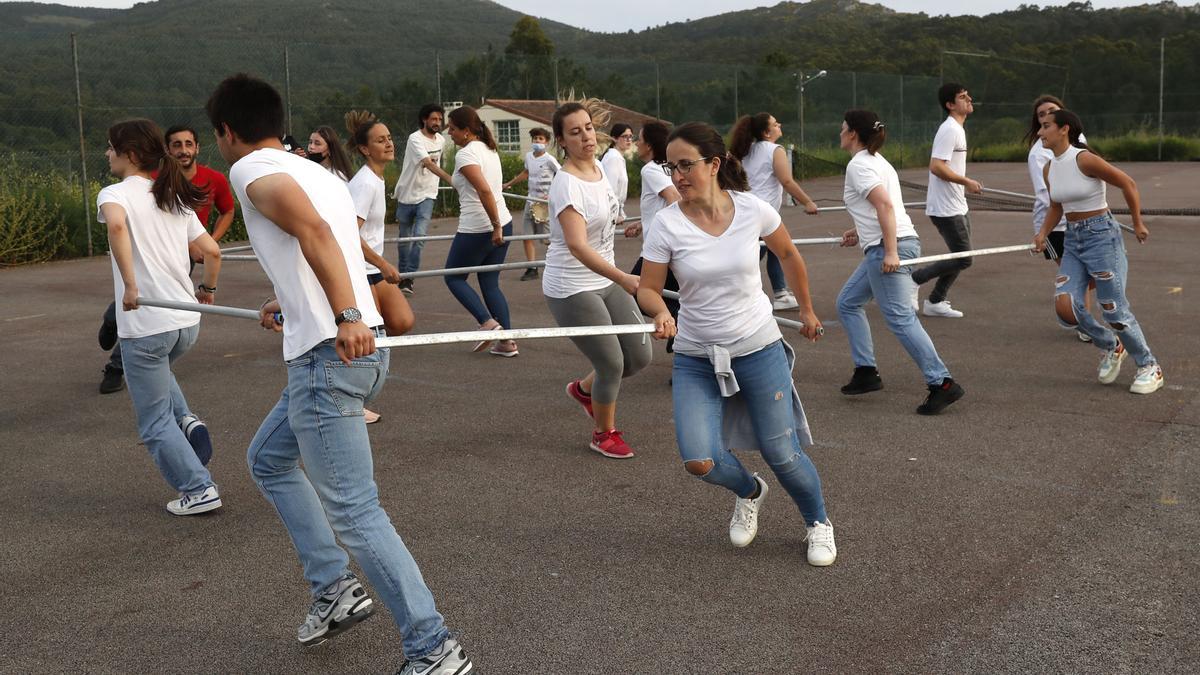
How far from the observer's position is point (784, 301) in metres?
10.9

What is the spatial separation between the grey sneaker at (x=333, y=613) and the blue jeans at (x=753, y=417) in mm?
1320

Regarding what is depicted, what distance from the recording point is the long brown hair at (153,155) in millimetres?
5457

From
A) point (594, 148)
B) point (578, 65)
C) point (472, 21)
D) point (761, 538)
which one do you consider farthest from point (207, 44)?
point (472, 21)

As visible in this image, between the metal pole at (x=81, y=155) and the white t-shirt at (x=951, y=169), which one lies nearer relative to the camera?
the white t-shirt at (x=951, y=169)

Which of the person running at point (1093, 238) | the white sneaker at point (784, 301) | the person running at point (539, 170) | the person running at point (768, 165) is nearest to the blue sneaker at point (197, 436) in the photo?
the person running at point (1093, 238)

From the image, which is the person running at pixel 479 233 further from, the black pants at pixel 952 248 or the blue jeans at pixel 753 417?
the blue jeans at pixel 753 417

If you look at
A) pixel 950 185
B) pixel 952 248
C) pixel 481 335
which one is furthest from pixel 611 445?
pixel 952 248

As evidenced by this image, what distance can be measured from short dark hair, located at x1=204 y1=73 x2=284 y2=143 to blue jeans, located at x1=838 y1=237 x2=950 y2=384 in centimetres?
435

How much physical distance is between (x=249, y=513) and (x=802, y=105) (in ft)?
99.8

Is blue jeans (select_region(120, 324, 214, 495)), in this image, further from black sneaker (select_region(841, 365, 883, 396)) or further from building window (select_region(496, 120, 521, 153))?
building window (select_region(496, 120, 521, 153))

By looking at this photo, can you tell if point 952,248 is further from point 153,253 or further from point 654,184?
point 153,253

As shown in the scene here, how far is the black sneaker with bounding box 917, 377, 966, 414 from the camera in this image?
22.3 ft

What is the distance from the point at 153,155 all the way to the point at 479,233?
3.95m

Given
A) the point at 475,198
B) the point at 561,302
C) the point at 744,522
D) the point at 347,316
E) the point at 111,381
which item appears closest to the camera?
the point at 347,316
